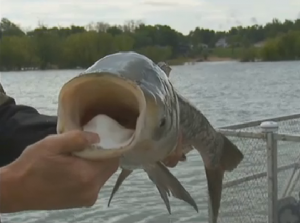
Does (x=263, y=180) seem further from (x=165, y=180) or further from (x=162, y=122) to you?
(x=162, y=122)

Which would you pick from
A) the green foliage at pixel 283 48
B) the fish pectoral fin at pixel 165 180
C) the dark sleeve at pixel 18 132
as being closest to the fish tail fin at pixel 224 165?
the fish pectoral fin at pixel 165 180

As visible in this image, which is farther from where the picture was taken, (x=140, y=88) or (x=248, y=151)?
(x=248, y=151)

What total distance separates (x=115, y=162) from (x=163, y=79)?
1.10 feet

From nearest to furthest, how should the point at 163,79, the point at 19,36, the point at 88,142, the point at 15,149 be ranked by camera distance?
the point at 88,142, the point at 163,79, the point at 15,149, the point at 19,36

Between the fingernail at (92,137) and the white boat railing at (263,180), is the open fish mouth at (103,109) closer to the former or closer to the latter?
the fingernail at (92,137)

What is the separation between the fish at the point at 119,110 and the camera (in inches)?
44.6

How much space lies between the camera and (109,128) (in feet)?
3.88

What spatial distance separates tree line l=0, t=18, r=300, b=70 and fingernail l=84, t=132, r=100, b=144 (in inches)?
1277

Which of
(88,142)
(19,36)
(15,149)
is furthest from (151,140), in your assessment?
(19,36)

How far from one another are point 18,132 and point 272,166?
85.6 inches

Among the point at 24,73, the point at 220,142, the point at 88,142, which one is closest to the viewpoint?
the point at 88,142

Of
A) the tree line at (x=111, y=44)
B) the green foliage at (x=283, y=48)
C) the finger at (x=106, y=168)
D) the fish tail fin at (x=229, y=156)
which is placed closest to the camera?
the finger at (x=106, y=168)

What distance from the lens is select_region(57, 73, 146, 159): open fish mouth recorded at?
1123mm

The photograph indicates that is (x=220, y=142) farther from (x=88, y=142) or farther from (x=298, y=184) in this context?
(x=298, y=184)
